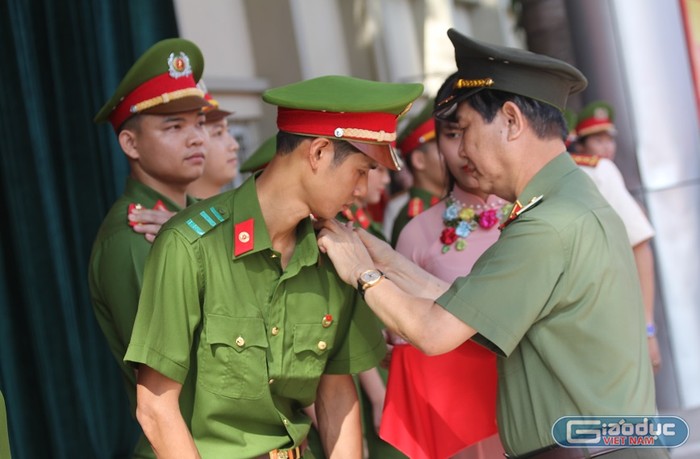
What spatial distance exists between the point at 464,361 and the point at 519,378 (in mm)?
560

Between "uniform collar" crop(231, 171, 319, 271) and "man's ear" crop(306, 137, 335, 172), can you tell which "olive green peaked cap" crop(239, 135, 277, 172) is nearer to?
"uniform collar" crop(231, 171, 319, 271)

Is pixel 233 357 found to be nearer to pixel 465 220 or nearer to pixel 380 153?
pixel 380 153

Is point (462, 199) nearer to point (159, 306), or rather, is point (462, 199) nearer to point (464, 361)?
point (464, 361)

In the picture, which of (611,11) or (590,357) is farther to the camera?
(611,11)

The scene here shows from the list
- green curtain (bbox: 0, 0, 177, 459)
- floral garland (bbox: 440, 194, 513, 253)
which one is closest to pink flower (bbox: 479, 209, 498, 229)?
floral garland (bbox: 440, 194, 513, 253)

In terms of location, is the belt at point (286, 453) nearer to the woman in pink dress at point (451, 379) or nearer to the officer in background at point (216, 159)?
the woman in pink dress at point (451, 379)

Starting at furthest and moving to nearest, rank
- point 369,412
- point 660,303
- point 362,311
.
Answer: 1. point 660,303
2. point 369,412
3. point 362,311

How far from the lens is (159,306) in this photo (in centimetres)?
228

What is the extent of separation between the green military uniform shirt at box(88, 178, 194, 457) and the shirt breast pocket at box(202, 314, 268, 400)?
1.41 ft

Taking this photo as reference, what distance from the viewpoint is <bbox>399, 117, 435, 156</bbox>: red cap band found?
14.5 feet

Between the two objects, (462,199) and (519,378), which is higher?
(462,199)

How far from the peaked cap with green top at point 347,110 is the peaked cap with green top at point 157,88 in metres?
0.86

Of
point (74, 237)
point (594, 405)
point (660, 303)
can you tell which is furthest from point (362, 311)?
point (660, 303)

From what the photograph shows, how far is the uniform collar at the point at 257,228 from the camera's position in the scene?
8.02ft
